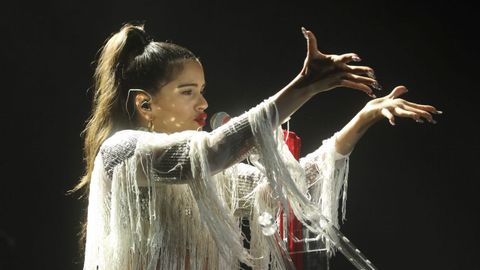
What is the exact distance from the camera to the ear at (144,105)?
1448 millimetres

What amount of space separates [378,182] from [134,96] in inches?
33.8

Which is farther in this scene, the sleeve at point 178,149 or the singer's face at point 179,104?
the singer's face at point 179,104

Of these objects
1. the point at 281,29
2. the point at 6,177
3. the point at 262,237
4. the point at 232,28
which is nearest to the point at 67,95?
the point at 6,177

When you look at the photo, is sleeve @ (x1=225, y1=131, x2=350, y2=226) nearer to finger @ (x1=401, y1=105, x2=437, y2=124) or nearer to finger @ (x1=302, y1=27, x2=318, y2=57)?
finger @ (x1=401, y1=105, x2=437, y2=124)

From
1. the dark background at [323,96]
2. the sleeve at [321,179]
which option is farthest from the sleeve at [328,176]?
the dark background at [323,96]

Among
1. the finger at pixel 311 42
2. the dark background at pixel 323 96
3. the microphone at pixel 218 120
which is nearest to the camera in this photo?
the finger at pixel 311 42

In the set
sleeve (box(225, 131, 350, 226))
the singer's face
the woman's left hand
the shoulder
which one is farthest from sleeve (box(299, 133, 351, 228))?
the shoulder

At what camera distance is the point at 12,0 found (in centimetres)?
194

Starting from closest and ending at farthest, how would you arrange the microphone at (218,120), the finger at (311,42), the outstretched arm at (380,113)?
the finger at (311,42)
the outstretched arm at (380,113)
the microphone at (218,120)

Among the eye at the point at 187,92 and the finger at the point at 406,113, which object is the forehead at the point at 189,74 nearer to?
the eye at the point at 187,92

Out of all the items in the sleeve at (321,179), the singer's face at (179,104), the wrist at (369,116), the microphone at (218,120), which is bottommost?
the sleeve at (321,179)

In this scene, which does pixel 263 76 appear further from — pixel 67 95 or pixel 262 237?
pixel 262 237

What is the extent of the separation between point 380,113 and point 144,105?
0.45 metres

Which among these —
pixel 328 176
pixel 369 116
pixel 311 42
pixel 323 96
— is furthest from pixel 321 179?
pixel 323 96
